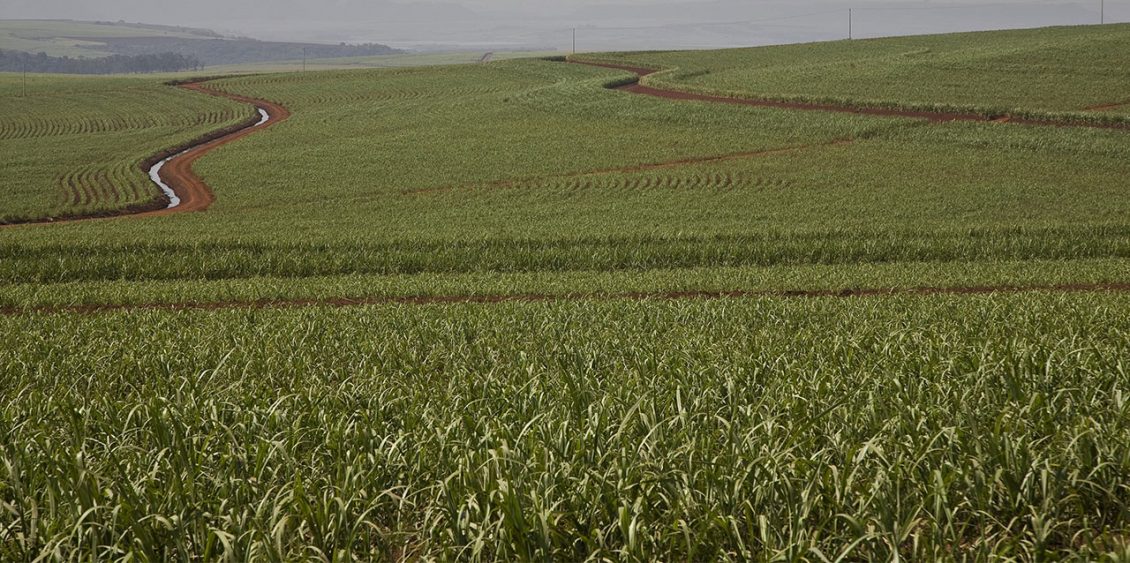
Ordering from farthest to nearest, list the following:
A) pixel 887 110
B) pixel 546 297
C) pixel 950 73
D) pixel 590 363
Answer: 1. pixel 950 73
2. pixel 887 110
3. pixel 546 297
4. pixel 590 363

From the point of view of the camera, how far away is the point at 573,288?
23000mm

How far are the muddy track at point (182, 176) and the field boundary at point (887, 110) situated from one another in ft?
111

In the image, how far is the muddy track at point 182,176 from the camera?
1649 inches

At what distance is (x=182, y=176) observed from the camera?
53969mm

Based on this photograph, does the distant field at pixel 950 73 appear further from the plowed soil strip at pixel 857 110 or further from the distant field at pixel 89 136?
the distant field at pixel 89 136

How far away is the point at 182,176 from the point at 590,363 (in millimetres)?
51646

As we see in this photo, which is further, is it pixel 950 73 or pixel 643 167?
pixel 950 73

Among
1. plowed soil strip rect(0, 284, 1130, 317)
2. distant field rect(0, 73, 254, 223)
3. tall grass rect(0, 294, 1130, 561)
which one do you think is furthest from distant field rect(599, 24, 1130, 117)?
tall grass rect(0, 294, 1130, 561)

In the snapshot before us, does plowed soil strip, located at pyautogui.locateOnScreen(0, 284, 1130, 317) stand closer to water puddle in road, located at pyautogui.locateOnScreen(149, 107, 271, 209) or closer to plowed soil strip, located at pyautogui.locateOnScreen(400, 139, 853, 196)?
plowed soil strip, located at pyautogui.locateOnScreen(400, 139, 853, 196)

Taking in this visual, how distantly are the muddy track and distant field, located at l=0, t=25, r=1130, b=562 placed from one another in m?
1.18

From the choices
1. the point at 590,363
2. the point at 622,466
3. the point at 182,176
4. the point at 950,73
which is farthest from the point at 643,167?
the point at 622,466

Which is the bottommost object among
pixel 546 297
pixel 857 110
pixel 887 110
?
pixel 546 297

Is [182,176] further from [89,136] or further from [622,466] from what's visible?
[622,466]

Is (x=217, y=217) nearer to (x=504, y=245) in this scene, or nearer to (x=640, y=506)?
(x=504, y=245)
